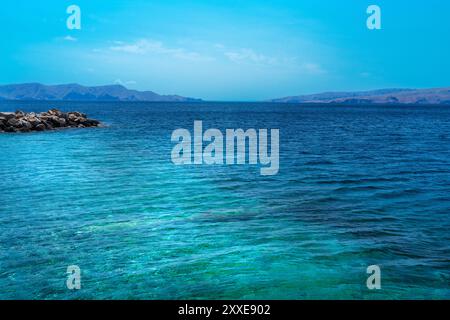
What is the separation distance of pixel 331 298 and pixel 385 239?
16.6ft

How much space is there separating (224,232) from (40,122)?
56.5 m

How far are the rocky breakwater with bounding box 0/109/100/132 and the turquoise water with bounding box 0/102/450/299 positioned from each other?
34.6 metres

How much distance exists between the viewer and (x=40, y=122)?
209ft

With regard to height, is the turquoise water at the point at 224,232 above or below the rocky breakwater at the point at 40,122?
below

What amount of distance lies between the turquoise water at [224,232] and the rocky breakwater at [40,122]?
114 ft

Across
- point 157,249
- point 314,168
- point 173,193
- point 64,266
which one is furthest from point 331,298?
point 314,168

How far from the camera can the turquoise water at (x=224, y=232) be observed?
1091 cm

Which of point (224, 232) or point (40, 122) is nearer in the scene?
point (224, 232)

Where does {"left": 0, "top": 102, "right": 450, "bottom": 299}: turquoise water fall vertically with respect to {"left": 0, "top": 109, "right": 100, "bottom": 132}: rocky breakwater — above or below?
below

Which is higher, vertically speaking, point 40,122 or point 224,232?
point 40,122

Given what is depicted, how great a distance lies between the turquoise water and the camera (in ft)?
35.8

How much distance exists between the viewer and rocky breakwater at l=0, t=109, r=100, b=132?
198ft

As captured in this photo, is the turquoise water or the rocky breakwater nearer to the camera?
the turquoise water
